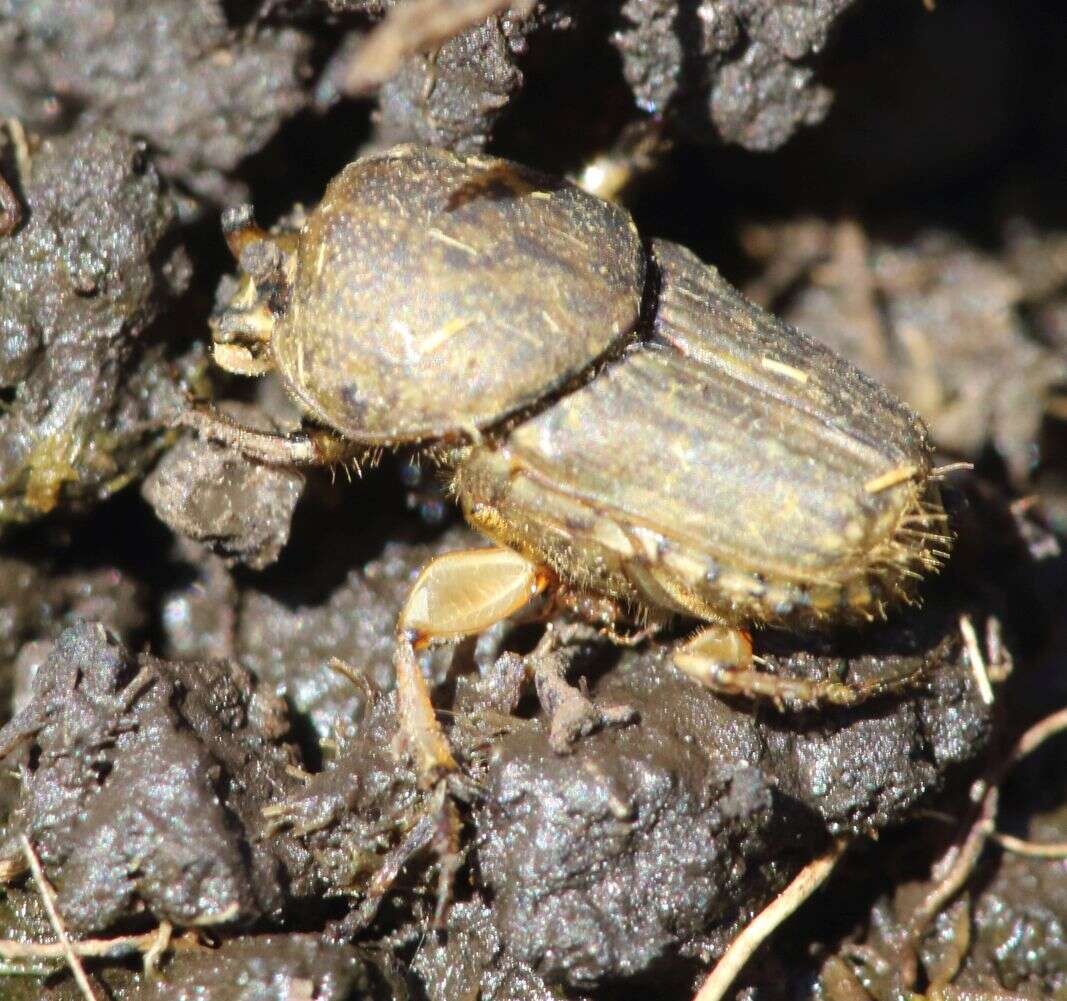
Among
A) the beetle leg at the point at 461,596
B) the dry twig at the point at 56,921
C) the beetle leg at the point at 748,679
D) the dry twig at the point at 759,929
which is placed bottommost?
the dry twig at the point at 759,929

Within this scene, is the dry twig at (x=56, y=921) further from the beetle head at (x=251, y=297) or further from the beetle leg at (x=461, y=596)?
the beetle head at (x=251, y=297)

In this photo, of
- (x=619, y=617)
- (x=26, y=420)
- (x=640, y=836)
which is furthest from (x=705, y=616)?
(x=26, y=420)

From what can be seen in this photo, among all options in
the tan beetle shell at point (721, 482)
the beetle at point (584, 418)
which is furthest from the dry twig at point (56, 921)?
the tan beetle shell at point (721, 482)

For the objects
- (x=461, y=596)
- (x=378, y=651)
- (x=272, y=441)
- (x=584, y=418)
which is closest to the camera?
(x=584, y=418)

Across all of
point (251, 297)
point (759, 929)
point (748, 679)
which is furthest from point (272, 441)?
point (759, 929)

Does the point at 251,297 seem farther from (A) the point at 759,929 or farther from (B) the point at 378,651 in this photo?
(A) the point at 759,929

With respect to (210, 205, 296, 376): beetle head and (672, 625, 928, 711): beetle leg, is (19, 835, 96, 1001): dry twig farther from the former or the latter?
(672, 625, 928, 711): beetle leg

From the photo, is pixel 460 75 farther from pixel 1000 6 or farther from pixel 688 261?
pixel 1000 6
